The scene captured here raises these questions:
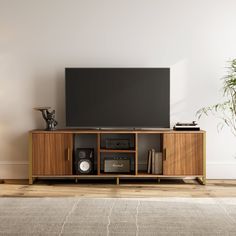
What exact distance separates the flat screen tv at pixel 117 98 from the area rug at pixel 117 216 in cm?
124

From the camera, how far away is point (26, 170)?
521cm

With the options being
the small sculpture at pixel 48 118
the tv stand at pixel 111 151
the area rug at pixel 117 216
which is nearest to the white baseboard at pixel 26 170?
the tv stand at pixel 111 151

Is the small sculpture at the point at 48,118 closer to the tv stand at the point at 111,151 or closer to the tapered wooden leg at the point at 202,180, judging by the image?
the tv stand at the point at 111,151

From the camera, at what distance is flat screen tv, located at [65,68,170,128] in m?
4.94

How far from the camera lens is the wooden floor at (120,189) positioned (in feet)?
14.2

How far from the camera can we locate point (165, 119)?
494 cm

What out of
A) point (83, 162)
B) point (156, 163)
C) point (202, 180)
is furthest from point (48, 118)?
point (202, 180)

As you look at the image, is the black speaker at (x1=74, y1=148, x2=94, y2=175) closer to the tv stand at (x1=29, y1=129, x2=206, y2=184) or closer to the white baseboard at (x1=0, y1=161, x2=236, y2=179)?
the tv stand at (x1=29, y1=129, x2=206, y2=184)

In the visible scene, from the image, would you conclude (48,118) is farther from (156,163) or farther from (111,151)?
(156,163)

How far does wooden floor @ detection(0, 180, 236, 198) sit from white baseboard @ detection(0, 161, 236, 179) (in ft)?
0.47

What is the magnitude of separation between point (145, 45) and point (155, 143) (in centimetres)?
122

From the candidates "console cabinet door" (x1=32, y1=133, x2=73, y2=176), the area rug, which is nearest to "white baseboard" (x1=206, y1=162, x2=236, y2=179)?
the area rug

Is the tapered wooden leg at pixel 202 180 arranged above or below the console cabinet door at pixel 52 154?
below

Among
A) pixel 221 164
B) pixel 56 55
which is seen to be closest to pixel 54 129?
pixel 56 55
